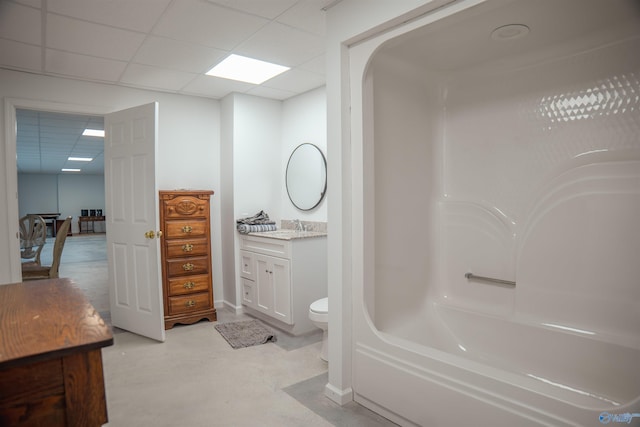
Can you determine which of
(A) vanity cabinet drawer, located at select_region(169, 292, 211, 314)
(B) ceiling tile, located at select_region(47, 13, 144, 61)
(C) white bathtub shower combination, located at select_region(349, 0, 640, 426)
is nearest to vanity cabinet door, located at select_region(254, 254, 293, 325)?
(A) vanity cabinet drawer, located at select_region(169, 292, 211, 314)

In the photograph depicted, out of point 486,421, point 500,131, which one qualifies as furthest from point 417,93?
point 486,421

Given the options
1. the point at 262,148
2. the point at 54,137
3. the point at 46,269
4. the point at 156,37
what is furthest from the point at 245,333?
the point at 54,137

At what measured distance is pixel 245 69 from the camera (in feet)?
10.9

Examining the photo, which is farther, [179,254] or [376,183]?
[179,254]

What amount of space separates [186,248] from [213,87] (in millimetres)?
1727

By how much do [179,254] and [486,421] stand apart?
3.00m

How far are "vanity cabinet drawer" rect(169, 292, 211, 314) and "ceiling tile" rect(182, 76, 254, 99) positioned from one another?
2.18 m

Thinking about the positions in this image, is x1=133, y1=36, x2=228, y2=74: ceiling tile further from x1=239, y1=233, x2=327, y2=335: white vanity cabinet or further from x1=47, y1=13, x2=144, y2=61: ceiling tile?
x1=239, y1=233, x2=327, y2=335: white vanity cabinet

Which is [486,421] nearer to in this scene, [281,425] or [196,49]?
[281,425]

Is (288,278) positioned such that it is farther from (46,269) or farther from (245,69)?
(46,269)

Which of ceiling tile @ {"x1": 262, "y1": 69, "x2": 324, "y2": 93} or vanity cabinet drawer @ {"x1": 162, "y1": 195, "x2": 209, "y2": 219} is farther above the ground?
ceiling tile @ {"x1": 262, "y1": 69, "x2": 324, "y2": 93}

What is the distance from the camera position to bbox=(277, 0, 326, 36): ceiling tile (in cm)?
220

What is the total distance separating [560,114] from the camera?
81.0 inches

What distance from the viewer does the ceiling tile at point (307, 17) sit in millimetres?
2195
